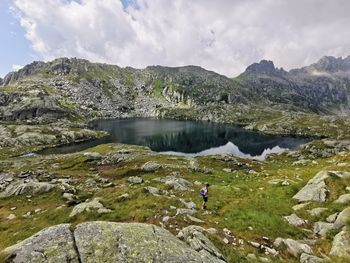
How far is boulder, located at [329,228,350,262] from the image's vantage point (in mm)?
19688

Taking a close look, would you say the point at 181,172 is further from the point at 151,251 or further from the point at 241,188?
the point at 151,251

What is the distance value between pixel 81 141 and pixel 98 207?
14077cm

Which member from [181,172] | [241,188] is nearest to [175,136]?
[181,172]

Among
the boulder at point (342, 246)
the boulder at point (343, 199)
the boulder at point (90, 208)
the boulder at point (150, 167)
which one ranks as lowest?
the boulder at point (150, 167)

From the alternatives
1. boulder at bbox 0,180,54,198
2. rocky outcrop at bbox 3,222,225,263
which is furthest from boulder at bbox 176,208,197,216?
boulder at bbox 0,180,54,198

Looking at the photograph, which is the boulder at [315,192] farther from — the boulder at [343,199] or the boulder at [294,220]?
the boulder at [294,220]

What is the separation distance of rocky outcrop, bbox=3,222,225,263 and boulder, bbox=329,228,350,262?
29.1ft

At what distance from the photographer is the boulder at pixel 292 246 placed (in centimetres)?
2124

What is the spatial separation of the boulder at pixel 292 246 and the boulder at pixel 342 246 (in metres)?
1.68

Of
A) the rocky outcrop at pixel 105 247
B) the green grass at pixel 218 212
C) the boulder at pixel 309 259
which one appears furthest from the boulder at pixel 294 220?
the rocky outcrop at pixel 105 247

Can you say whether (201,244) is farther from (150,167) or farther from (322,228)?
(150,167)

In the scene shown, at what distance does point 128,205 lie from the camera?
32.8 meters

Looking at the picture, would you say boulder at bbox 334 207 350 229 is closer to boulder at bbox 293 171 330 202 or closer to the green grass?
the green grass

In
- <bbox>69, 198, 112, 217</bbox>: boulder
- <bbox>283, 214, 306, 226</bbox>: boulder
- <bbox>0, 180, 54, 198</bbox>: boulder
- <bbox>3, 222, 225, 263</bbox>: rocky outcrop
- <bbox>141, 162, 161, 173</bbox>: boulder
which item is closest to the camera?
<bbox>3, 222, 225, 263</bbox>: rocky outcrop
